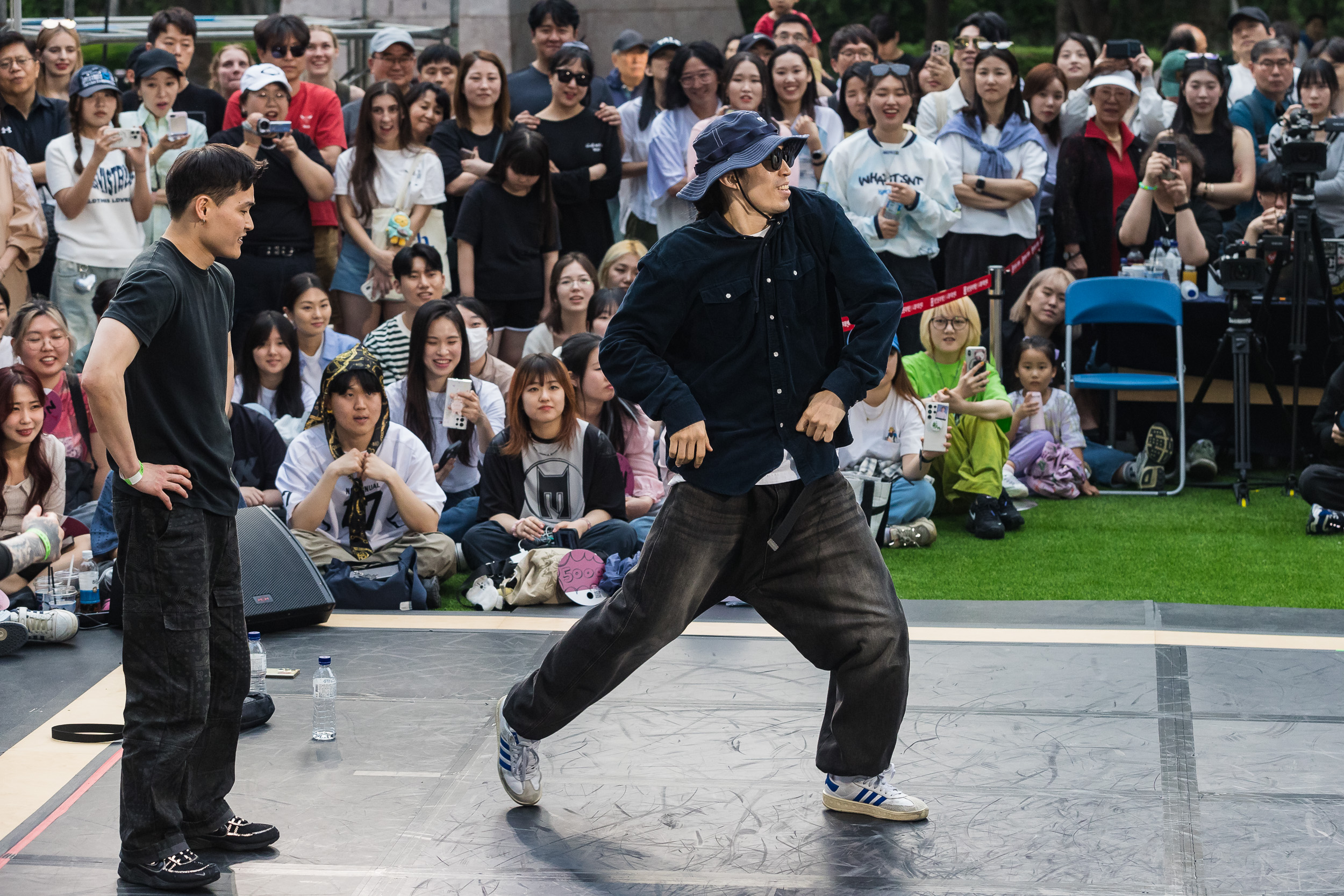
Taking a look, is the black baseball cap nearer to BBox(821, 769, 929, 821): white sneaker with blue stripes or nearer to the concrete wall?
the concrete wall

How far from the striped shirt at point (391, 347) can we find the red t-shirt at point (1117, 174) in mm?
4429

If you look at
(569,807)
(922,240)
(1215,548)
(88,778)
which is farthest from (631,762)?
(922,240)

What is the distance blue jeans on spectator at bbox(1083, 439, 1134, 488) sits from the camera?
8.60m

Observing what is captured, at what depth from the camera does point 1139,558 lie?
6.93 meters

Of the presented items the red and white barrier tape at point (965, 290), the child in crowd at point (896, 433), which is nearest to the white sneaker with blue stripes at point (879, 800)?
the child in crowd at point (896, 433)

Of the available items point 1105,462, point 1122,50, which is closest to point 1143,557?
point 1105,462

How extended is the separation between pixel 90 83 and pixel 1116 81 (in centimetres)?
594

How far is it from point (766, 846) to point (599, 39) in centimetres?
1263

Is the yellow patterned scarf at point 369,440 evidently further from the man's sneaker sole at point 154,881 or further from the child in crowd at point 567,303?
the man's sneaker sole at point 154,881

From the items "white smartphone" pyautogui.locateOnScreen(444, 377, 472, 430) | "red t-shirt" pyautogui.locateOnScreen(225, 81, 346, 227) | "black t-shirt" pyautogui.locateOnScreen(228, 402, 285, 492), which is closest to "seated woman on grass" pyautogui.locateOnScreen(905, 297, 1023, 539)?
"white smartphone" pyautogui.locateOnScreen(444, 377, 472, 430)

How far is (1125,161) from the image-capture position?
9352 mm

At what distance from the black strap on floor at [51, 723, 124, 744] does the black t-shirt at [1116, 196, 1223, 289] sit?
6660 mm

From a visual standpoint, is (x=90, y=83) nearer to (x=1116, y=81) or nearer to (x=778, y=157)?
(x=778, y=157)

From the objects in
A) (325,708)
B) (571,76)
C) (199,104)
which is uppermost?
(571,76)
